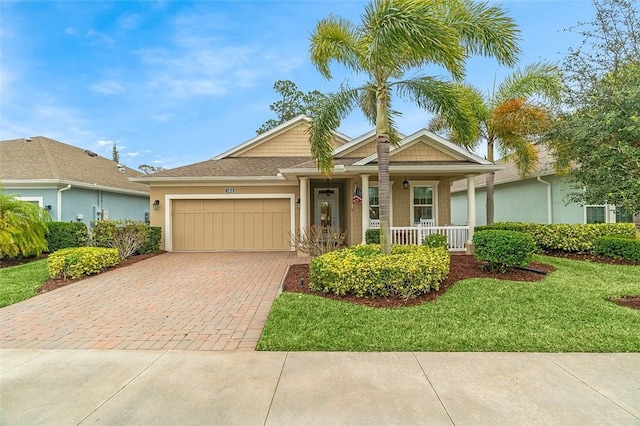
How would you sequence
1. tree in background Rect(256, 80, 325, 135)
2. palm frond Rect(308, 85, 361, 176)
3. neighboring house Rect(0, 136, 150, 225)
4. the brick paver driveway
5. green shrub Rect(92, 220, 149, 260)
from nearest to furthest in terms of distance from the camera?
the brick paver driveway
palm frond Rect(308, 85, 361, 176)
green shrub Rect(92, 220, 149, 260)
neighboring house Rect(0, 136, 150, 225)
tree in background Rect(256, 80, 325, 135)

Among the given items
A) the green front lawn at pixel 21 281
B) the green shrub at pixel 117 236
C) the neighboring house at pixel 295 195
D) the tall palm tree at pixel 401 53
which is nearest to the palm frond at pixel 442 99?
the tall palm tree at pixel 401 53

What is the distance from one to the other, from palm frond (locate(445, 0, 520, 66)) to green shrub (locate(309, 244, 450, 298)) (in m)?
4.95

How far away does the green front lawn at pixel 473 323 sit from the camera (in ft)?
13.1

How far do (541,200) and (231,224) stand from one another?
44.0 ft

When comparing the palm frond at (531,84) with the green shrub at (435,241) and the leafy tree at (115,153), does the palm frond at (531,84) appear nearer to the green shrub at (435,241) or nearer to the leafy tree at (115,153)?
the green shrub at (435,241)

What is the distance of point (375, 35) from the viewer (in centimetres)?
603

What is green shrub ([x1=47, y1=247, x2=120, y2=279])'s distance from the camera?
25.8 ft

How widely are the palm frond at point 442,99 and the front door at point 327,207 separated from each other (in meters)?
6.47

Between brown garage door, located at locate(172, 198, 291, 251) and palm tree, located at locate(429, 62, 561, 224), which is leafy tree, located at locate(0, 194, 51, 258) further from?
palm tree, located at locate(429, 62, 561, 224)

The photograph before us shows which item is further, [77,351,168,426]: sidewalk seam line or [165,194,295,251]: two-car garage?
[165,194,295,251]: two-car garage

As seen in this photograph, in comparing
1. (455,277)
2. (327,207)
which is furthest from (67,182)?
(455,277)

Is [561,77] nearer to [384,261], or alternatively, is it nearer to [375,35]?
[375,35]

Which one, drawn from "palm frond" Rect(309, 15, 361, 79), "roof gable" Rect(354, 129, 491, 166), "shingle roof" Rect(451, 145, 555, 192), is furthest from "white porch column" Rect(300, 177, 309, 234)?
"shingle roof" Rect(451, 145, 555, 192)

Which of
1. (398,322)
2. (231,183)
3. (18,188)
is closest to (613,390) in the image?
(398,322)
